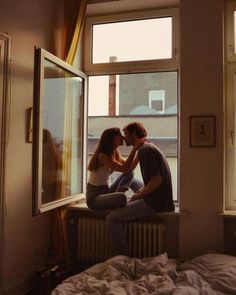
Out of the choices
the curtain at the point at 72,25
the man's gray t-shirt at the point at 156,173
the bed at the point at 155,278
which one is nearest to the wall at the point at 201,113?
the man's gray t-shirt at the point at 156,173

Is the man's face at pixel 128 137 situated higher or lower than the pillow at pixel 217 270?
higher

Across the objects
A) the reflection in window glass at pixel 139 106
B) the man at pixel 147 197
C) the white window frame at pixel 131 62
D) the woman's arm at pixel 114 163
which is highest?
the white window frame at pixel 131 62

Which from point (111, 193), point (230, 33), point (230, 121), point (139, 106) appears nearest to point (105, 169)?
point (111, 193)

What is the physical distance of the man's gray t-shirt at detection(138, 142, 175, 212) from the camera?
2752 millimetres

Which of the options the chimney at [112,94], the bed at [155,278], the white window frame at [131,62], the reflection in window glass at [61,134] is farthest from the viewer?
the chimney at [112,94]

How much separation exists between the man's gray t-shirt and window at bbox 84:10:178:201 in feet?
1.48

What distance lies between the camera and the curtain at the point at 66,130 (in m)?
3.02

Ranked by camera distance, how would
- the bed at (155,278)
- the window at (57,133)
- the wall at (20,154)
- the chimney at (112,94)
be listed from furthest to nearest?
the chimney at (112,94) < the wall at (20,154) < the window at (57,133) < the bed at (155,278)

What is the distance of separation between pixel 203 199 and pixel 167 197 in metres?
0.31

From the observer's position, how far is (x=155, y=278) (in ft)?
6.89

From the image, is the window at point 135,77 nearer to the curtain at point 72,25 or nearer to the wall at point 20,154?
the curtain at point 72,25

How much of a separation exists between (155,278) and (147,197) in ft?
2.67

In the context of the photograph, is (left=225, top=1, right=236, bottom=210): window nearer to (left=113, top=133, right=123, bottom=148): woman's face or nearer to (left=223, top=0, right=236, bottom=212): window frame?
(left=223, top=0, right=236, bottom=212): window frame

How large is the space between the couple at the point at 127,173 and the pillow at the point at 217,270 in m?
0.55
